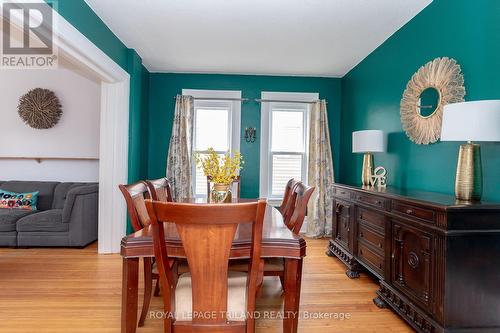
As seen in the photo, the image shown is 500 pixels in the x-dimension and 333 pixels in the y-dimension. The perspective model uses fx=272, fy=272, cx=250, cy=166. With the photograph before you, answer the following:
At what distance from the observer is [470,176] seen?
5.72 feet

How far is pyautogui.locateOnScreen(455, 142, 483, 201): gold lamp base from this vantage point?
1738 mm

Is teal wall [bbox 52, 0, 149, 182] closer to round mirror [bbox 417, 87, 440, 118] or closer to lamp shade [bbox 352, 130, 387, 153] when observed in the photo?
lamp shade [bbox 352, 130, 387, 153]

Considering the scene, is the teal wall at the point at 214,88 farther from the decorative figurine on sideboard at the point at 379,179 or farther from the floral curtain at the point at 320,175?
the decorative figurine on sideboard at the point at 379,179

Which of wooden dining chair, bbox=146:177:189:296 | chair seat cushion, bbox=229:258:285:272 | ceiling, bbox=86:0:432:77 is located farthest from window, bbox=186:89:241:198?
chair seat cushion, bbox=229:258:285:272

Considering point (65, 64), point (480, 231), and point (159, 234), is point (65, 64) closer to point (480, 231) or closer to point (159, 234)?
point (159, 234)

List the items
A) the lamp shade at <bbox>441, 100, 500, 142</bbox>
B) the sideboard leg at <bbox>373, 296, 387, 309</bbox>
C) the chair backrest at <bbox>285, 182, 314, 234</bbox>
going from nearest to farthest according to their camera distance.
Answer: the lamp shade at <bbox>441, 100, 500, 142</bbox> < the chair backrest at <bbox>285, 182, 314, 234</bbox> < the sideboard leg at <bbox>373, 296, 387, 309</bbox>

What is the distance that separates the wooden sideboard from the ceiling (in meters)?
1.84

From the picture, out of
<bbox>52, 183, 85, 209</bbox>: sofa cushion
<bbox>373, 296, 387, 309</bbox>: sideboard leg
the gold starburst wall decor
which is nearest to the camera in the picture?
<bbox>373, 296, 387, 309</bbox>: sideboard leg

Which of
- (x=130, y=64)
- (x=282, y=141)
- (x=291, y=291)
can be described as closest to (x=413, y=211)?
(x=291, y=291)

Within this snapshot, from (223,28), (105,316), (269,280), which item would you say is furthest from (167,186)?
(223,28)

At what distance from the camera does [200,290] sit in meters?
1.17

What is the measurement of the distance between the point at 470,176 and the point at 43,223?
446 centimetres

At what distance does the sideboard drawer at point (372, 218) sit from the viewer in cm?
233

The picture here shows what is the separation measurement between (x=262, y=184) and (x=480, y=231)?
3174 millimetres
